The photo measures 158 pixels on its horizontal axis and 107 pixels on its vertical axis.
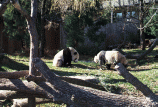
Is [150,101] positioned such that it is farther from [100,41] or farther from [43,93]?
[100,41]

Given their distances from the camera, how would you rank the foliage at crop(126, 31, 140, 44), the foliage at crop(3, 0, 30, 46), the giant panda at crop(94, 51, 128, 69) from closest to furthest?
1. the giant panda at crop(94, 51, 128, 69)
2. the foliage at crop(3, 0, 30, 46)
3. the foliage at crop(126, 31, 140, 44)

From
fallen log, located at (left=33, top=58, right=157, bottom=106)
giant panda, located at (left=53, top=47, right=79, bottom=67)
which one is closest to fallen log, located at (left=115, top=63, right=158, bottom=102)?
fallen log, located at (left=33, top=58, right=157, bottom=106)

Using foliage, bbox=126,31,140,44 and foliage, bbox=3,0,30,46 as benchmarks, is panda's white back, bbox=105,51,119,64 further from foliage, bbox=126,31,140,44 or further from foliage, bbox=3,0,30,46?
foliage, bbox=126,31,140,44

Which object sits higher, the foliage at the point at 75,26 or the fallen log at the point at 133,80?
the foliage at the point at 75,26

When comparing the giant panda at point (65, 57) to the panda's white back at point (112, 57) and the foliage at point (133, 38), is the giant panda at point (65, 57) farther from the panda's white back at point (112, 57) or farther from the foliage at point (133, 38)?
the foliage at point (133, 38)

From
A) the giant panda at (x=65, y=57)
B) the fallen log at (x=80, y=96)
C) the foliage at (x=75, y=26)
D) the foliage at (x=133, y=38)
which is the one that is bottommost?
the giant panda at (x=65, y=57)

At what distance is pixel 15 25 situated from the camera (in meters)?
16.3

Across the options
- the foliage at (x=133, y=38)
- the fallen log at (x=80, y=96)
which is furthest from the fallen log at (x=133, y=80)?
the foliage at (x=133, y=38)

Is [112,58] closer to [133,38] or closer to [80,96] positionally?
[80,96]

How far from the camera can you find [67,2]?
11820 mm

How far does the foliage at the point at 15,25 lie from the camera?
637 inches

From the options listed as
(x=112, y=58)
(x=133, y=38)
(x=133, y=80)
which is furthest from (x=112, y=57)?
(x=133, y=38)

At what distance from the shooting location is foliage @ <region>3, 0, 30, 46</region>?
16.2 metres

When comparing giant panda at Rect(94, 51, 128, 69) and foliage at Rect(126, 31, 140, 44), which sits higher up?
foliage at Rect(126, 31, 140, 44)
